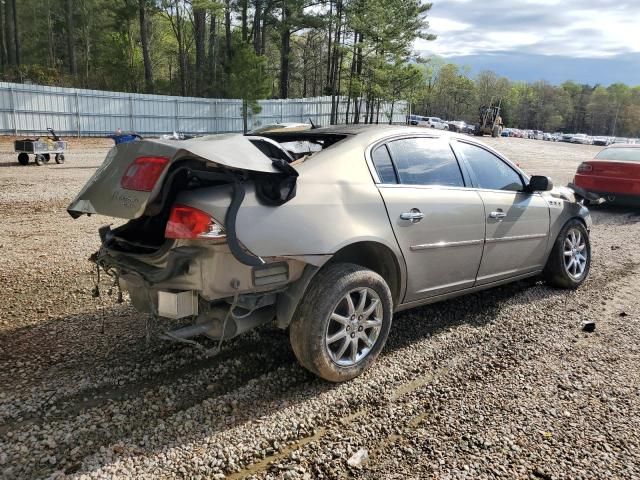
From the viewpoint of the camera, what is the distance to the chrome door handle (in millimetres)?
3745

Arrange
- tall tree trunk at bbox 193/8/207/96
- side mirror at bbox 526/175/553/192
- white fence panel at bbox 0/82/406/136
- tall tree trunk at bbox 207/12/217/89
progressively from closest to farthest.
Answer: side mirror at bbox 526/175/553/192 → white fence panel at bbox 0/82/406/136 → tall tree trunk at bbox 193/8/207/96 → tall tree trunk at bbox 207/12/217/89

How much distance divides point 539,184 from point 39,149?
15.6m

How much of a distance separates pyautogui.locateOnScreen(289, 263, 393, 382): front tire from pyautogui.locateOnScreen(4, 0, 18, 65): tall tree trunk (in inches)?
1735

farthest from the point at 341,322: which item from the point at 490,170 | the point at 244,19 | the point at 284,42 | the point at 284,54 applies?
the point at 244,19

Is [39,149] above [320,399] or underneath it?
above

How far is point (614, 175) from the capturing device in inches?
437

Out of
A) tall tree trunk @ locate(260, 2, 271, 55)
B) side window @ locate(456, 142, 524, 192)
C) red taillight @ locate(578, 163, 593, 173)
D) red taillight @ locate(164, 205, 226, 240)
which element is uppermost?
tall tree trunk @ locate(260, 2, 271, 55)

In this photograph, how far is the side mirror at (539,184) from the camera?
501 centimetres

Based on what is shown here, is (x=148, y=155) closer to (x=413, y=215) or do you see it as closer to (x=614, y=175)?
(x=413, y=215)

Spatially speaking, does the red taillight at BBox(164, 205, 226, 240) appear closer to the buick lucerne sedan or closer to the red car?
the buick lucerne sedan

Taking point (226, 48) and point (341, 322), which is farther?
point (226, 48)

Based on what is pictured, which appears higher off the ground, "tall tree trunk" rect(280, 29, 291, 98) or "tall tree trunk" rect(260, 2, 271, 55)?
"tall tree trunk" rect(260, 2, 271, 55)

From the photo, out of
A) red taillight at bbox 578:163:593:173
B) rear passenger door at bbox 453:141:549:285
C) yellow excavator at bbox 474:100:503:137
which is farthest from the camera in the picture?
yellow excavator at bbox 474:100:503:137

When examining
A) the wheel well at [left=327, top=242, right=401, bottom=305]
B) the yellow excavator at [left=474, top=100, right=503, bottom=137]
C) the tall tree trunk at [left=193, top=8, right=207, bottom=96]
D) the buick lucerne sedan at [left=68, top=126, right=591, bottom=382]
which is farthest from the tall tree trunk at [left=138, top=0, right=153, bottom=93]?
the yellow excavator at [left=474, top=100, right=503, bottom=137]
